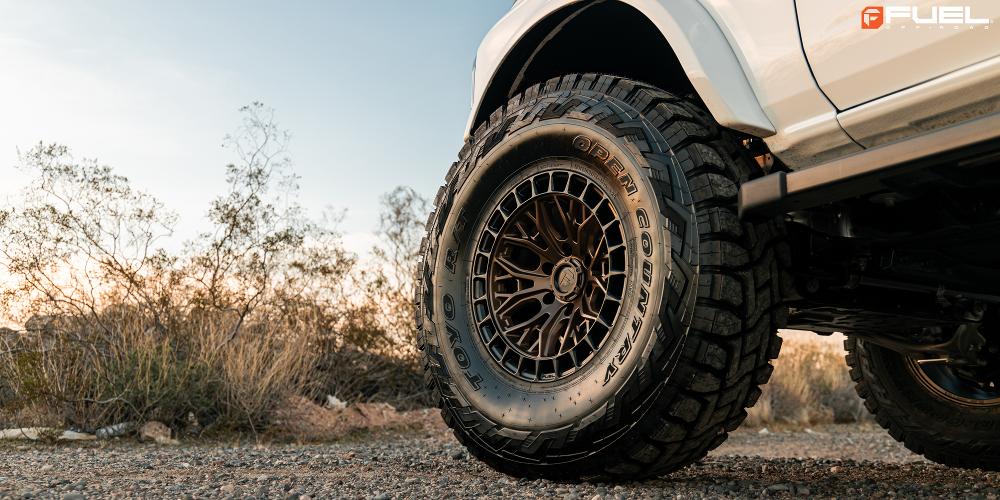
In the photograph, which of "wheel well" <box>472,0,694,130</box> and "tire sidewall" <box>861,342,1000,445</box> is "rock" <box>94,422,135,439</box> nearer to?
"wheel well" <box>472,0,694,130</box>

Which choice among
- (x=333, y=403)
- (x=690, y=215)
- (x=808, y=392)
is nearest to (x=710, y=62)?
(x=690, y=215)

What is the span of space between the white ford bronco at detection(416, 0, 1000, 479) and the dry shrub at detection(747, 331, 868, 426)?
7164 mm

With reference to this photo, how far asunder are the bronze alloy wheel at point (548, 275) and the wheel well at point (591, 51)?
2.00 ft

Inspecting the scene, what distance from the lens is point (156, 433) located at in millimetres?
5766

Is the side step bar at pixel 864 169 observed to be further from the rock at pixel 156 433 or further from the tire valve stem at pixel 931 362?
the rock at pixel 156 433

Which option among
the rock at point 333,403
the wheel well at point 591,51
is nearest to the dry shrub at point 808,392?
the rock at point 333,403

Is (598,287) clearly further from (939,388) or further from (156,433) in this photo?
(156,433)

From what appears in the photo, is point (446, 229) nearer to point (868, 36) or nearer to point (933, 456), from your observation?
point (868, 36)

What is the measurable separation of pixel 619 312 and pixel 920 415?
2.22 metres

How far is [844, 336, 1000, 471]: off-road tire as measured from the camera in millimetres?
3676

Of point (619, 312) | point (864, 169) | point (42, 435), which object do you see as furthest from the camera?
point (42, 435)

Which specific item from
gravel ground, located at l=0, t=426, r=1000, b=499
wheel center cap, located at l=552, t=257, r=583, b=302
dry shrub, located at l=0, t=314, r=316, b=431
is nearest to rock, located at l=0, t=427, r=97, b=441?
dry shrub, located at l=0, t=314, r=316, b=431

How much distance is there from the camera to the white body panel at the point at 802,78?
6.38 ft

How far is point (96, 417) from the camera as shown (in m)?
5.91
